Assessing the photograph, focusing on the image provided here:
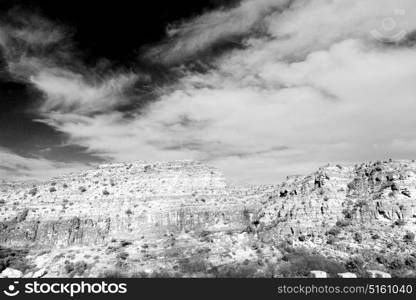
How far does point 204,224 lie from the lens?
70.1m

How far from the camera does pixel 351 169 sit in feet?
190

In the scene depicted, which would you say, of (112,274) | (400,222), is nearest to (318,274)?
(400,222)

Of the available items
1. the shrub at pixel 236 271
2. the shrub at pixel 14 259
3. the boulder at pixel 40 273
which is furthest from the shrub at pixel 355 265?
the shrub at pixel 14 259

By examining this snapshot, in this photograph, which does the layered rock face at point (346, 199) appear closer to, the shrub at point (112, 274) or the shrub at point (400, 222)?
the shrub at point (400, 222)

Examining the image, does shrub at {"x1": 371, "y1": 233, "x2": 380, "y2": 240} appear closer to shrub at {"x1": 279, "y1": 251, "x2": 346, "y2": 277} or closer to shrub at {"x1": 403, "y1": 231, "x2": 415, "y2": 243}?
shrub at {"x1": 403, "y1": 231, "x2": 415, "y2": 243}

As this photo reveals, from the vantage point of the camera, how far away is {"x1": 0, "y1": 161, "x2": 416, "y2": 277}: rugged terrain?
4080 cm

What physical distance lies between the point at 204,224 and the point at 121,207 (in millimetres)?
18270

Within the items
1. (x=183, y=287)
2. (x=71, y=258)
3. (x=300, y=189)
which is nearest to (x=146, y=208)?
(x=71, y=258)

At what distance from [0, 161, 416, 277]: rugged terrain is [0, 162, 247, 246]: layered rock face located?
0.77 ft

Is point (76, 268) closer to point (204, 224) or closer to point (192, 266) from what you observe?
point (192, 266)

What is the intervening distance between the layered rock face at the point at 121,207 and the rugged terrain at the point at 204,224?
0.23 meters

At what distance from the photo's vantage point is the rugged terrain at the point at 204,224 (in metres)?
40.8

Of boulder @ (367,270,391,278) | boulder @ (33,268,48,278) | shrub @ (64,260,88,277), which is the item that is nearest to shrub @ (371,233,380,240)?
boulder @ (367,270,391,278)

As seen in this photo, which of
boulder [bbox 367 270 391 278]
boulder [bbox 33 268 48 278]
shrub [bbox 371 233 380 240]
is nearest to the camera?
boulder [bbox 367 270 391 278]
